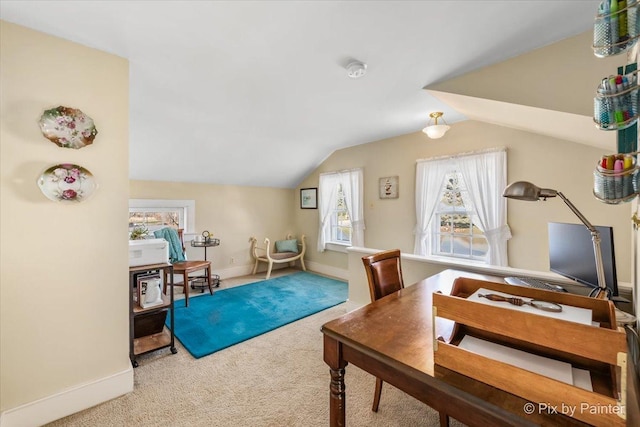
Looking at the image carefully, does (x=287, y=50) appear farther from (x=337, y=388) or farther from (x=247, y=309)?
(x=247, y=309)

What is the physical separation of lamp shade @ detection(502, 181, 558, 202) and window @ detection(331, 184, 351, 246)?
3456mm

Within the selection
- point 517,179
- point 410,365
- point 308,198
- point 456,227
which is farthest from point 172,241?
point 517,179

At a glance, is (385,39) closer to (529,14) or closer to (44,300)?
(529,14)

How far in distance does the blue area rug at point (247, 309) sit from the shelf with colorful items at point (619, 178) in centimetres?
267

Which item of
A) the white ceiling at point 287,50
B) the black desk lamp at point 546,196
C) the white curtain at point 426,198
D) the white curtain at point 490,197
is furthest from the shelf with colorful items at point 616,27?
the white curtain at point 426,198

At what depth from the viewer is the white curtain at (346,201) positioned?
4.25 meters

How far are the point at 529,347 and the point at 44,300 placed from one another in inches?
95.0

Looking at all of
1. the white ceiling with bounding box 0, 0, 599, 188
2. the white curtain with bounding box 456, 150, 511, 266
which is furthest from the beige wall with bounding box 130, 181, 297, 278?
the white curtain with bounding box 456, 150, 511, 266

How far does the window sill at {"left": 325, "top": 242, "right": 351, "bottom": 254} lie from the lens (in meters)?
4.60

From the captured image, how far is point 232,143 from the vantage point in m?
3.53

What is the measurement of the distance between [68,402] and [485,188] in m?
4.02

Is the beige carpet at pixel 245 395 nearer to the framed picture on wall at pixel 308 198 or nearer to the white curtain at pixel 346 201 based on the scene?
the white curtain at pixel 346 201

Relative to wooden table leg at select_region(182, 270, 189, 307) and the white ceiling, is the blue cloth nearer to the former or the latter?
wooden table leg at select_region(182, 270, 189, 307)

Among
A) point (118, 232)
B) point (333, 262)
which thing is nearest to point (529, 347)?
point (118, 232)
